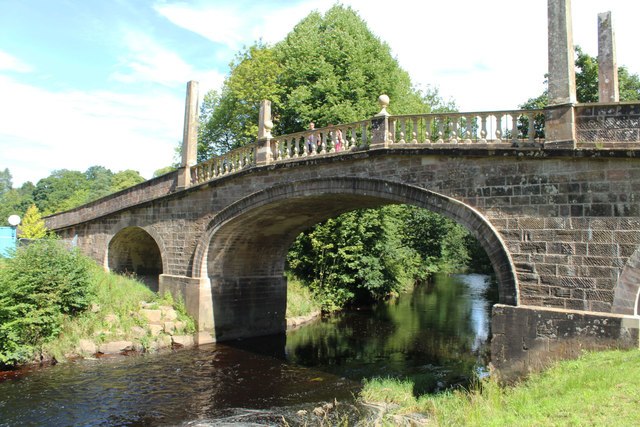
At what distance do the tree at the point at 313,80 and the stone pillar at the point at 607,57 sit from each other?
9.27m

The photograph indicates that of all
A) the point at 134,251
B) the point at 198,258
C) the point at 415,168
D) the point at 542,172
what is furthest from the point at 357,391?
the point at 134,251

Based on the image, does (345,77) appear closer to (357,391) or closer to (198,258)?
(198,258)

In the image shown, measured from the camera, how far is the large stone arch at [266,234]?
31.1 ft

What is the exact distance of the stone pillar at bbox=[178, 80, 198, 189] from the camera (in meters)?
14.1

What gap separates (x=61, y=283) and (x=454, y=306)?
1514cm

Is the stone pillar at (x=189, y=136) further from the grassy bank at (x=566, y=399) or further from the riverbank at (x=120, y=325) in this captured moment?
the grassy bank at (x=566, y=399)

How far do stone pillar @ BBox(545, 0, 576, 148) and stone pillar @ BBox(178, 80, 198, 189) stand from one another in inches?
394

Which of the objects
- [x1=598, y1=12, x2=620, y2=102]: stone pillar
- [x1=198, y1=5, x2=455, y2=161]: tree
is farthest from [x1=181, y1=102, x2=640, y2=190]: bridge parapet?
A: [x1=198, y1=5, x2=455, y2=161]: tree

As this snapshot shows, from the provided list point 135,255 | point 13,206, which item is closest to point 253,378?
point 135,255

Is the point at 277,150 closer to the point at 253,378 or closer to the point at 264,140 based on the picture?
the point at 264,140

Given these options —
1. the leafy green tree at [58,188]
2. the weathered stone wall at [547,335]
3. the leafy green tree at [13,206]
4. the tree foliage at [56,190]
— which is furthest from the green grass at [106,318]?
the leafy green tree at [13,206]

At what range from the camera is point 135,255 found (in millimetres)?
18266

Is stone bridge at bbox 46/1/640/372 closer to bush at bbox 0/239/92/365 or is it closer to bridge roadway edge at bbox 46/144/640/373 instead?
bridge roadway edge at bbox 46/144/640/373

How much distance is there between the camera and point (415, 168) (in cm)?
892
